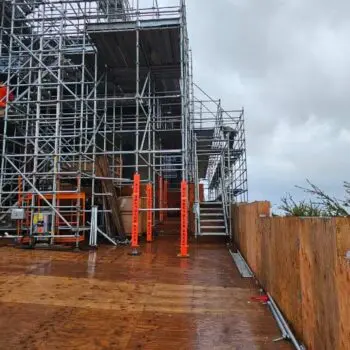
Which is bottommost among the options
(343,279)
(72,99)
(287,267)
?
(287,267)

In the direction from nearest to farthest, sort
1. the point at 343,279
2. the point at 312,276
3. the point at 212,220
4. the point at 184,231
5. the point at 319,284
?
1. the point at 343,279
2. the point at 319,284
3. the point at 312,276
4. the point at 184,231
5. the point at 212,220

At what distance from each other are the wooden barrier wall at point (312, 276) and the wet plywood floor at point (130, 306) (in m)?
0.42

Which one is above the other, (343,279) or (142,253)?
(343,279)

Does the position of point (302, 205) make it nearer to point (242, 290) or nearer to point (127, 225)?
point (242, 290)

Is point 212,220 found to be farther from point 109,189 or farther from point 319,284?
point 319,284

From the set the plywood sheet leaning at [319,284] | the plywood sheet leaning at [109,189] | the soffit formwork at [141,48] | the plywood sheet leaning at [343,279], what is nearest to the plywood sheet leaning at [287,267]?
the plywood sheet leaning at [319,284]

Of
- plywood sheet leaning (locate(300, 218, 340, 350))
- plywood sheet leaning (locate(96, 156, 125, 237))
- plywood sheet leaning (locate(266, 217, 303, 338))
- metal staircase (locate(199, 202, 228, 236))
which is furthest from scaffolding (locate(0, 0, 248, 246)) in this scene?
plywood sheet leaning (locate(300, 218, 340, 350))

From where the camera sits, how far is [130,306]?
520 centimetres

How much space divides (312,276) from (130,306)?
281 cm

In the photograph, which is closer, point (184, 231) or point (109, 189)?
point (184, 231)

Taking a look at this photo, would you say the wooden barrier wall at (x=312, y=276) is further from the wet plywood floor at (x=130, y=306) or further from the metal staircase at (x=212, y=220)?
the metal staircase at (x=212, y=220)

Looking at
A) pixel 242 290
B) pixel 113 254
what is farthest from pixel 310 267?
pixel 113 254

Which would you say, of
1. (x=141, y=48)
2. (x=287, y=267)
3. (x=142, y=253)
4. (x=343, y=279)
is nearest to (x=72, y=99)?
(x=141, y=48)

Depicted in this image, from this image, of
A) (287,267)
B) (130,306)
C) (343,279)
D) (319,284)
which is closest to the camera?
(343,279)
